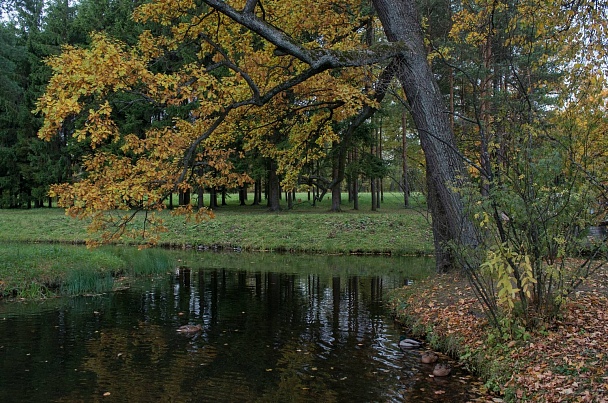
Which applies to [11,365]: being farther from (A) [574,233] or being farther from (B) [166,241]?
(B) [166,241]

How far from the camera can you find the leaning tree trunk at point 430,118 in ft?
30.6

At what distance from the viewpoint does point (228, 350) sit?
777 cm

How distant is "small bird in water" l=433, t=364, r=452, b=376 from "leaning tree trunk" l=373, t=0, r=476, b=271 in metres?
2.89

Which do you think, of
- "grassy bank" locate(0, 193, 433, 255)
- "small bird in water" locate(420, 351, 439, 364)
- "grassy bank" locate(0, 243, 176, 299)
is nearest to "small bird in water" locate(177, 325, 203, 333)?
"small bird in water" locate(420, 351, 439, 364)

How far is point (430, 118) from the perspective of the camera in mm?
9422

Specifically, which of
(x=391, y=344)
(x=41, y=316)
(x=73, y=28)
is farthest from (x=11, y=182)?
(x=391, y=344)

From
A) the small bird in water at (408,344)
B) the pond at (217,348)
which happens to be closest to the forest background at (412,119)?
the small bird in water at (408,344)

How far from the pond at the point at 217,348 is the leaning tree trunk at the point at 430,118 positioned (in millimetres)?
2304

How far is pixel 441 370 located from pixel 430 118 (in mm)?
4798

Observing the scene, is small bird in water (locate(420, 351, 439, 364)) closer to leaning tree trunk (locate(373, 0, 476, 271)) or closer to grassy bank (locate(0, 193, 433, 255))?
leaning tree trunk (locate(373, 0, 476, 271))

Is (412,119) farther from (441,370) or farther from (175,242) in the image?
(175,242)

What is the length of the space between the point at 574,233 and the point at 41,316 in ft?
31.2

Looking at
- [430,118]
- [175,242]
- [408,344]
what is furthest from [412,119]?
[175,242]

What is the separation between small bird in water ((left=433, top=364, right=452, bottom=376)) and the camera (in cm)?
656
